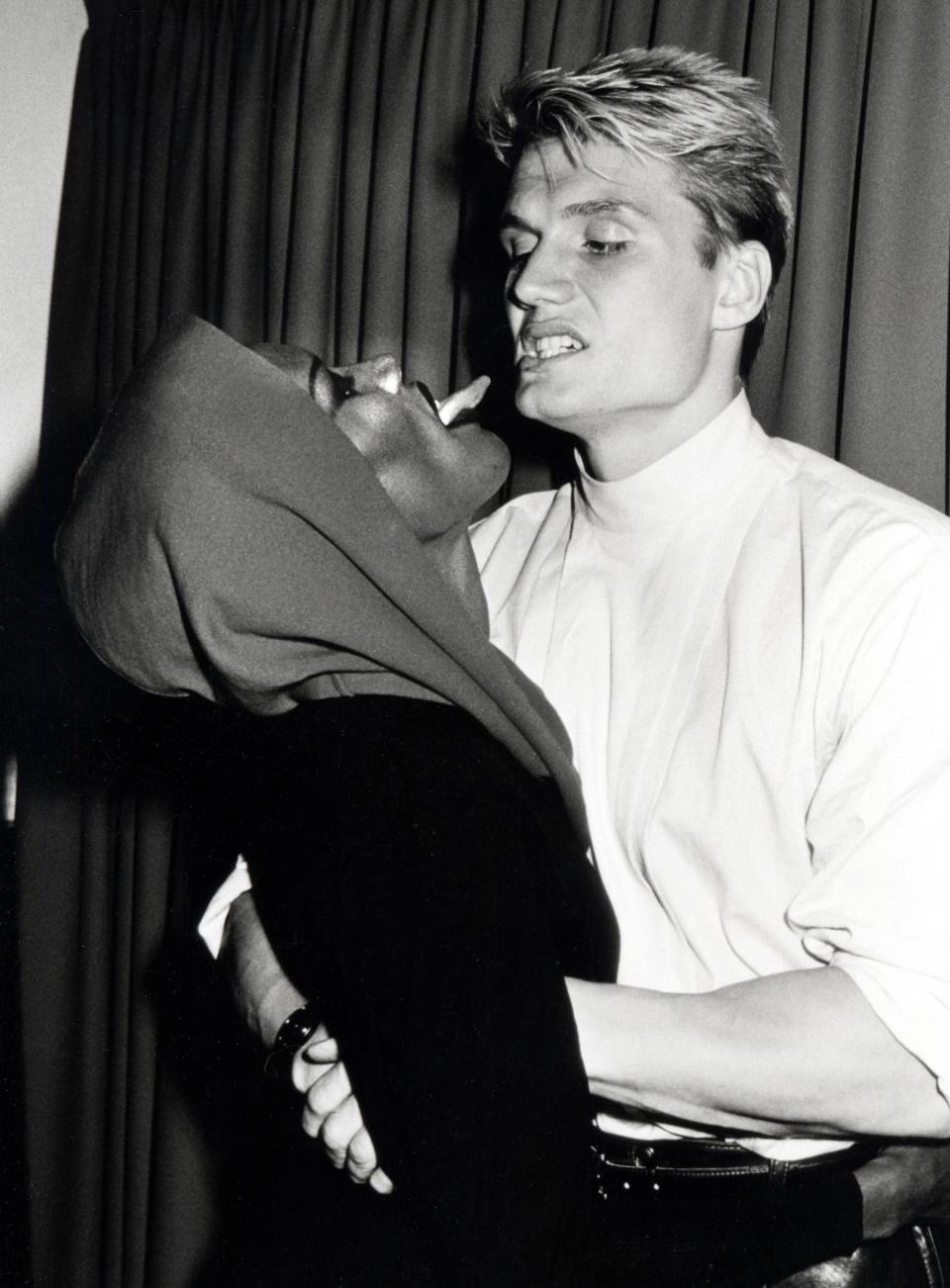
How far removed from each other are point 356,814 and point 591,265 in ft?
2.25

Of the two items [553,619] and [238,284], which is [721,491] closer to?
[553,619]

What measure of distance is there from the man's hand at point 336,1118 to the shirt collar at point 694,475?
0.64 meters

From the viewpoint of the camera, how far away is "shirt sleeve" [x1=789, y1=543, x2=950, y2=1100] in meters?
0.93

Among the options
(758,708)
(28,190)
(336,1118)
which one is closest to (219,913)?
(336,1118)

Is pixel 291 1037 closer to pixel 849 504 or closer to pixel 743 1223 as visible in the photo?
pixel 743 1223

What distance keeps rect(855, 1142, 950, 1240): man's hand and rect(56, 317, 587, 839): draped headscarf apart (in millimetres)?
563

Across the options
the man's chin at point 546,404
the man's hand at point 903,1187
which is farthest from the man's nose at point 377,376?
the man's hand at point 903,1187

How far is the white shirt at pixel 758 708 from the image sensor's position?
0.96m

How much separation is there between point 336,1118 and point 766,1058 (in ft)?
1.17

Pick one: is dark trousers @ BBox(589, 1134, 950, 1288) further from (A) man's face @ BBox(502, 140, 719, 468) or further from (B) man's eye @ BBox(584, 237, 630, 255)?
(B) man's eye @ BBox(584, 237, 630, 255)

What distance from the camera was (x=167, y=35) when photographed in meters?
2.01

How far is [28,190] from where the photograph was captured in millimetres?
2119

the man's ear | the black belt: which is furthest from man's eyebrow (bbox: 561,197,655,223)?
the black belt

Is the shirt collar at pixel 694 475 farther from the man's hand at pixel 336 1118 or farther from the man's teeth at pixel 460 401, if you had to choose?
the man's hand at pixel 336 1118
